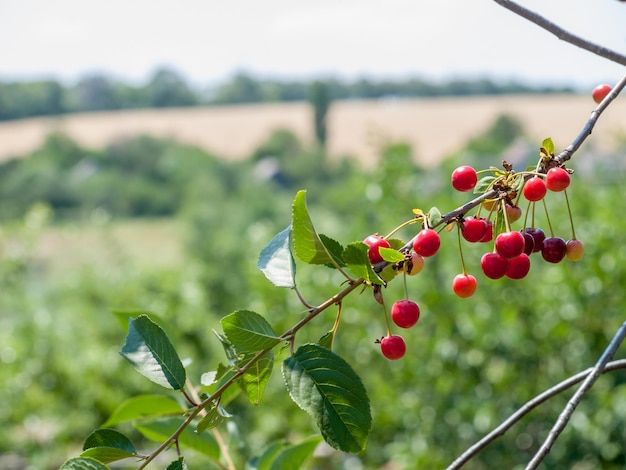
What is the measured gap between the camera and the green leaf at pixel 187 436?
2.37 ft

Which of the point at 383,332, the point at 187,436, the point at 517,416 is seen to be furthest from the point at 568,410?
the point at 383,332

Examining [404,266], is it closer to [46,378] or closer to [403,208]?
[403,208]

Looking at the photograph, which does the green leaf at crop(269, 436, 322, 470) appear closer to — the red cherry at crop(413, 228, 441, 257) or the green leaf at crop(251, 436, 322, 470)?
the green leaf at crop(251, 436, 322, 470)

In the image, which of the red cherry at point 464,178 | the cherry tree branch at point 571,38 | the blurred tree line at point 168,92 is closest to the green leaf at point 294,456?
the red cherry at point 464,178

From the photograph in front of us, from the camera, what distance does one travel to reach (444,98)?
47.0 feet

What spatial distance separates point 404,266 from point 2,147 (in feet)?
44.8

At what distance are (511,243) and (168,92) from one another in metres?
16.1

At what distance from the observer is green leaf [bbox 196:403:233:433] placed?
445 millimetres

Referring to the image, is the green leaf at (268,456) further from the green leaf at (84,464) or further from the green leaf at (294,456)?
the green leaf at (84,464)

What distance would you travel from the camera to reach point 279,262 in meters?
0.51

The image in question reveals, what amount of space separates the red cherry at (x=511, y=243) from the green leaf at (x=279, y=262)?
0.45ft

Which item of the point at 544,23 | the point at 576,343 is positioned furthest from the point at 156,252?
the point at 544,23

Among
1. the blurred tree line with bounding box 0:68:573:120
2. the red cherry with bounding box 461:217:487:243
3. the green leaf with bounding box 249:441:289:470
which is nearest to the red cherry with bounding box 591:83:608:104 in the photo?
the red cherry with bounding box 461:217:487:243

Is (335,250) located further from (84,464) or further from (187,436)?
(187,436)
